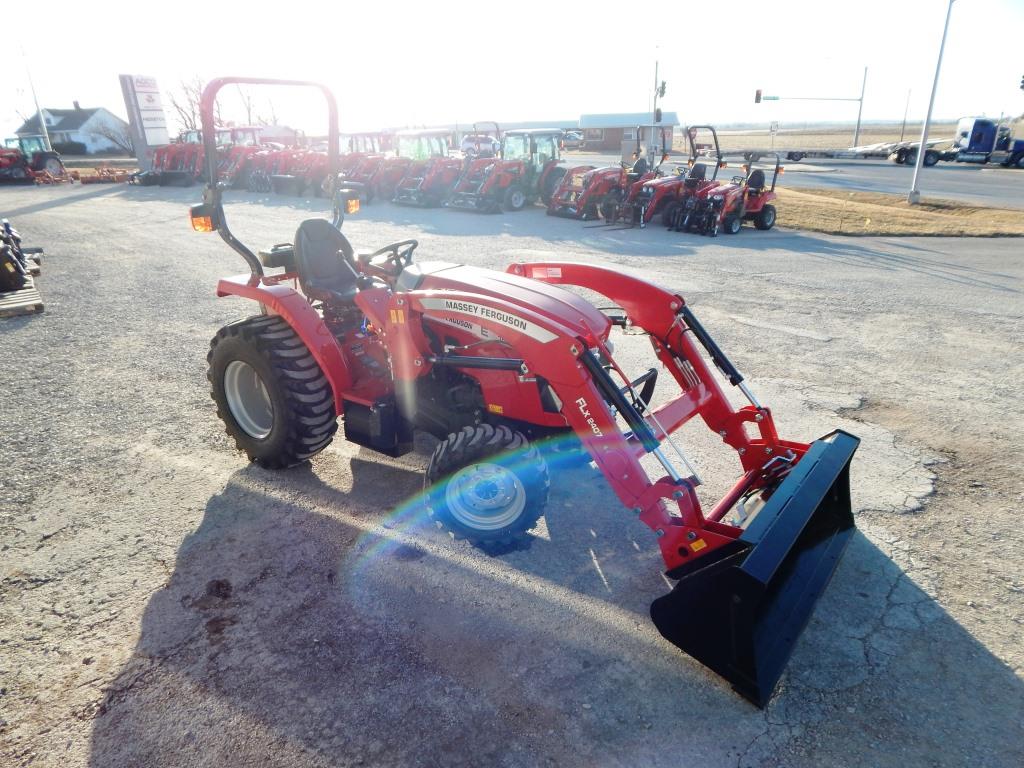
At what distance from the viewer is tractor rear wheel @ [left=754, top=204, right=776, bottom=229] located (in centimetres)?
1404

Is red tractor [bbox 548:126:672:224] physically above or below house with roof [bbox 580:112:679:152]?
below

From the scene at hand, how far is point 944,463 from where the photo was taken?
418cm

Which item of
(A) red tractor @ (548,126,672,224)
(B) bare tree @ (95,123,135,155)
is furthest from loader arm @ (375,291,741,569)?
(B) bare tree @ (95,123,135,155)

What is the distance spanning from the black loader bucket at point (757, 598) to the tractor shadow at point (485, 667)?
0.14 m

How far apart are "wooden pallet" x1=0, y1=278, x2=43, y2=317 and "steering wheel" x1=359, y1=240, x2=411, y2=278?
5805mm

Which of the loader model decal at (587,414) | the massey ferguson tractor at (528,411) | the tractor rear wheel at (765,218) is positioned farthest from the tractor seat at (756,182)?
the loader model decal at (587,414)

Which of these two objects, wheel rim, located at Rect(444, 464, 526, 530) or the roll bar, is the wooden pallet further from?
wheel rim, located at Rect(444, 464, 526, 530)

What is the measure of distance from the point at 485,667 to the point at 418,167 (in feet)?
58.9

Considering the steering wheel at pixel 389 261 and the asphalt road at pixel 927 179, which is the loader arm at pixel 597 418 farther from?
the asphalt road at pixel 927 179

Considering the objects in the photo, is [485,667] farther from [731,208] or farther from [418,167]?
[418,167]

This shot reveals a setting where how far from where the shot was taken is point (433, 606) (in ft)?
9.66

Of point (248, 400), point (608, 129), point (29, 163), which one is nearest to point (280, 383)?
point (248, 400)

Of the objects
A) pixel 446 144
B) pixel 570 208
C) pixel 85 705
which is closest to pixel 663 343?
pixel 85 705

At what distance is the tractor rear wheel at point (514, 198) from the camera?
676 inches
